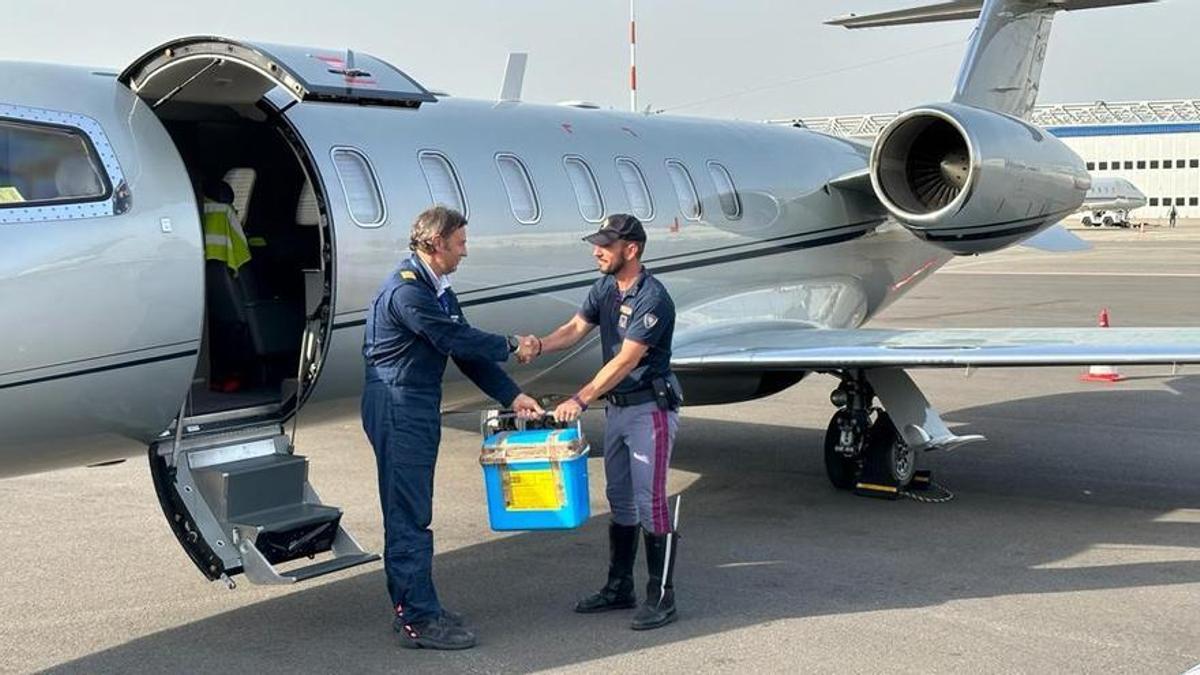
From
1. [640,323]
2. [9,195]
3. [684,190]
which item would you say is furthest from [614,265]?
[684,190]

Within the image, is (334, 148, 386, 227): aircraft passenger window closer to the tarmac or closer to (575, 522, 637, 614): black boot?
the tarmac

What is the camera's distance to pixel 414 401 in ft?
19.6

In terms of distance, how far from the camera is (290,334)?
7898 millimetres

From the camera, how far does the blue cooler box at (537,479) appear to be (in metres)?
6.20

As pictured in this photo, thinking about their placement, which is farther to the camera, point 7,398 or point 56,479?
point 56,479

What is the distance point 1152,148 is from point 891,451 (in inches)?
3659

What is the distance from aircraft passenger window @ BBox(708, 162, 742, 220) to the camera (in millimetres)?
10727

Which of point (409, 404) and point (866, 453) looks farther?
point (866, 453)

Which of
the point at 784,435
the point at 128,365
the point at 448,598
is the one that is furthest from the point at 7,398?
the point at 784,435

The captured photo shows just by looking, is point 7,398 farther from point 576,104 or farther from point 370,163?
point 576,104

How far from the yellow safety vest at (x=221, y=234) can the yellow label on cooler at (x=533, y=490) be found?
2166mm

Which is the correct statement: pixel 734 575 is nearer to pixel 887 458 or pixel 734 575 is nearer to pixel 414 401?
pixel 414 401

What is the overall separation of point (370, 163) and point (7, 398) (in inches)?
108

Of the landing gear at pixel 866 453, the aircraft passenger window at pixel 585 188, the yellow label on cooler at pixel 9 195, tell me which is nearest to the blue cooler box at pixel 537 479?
the yellow label on cooler at pixel 9 195
